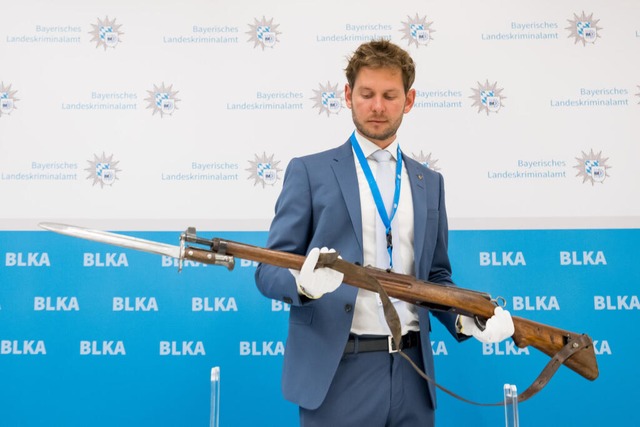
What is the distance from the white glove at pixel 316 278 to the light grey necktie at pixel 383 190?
27cm

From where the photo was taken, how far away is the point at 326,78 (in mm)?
3428

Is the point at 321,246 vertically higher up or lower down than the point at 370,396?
higher up

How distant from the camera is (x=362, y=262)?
1.96 m

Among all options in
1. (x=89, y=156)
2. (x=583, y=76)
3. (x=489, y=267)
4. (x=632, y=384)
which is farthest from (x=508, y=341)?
(x=89, y=156)

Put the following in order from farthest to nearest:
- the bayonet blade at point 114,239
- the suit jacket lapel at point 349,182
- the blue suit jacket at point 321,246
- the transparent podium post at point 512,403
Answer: the transparent podium post at point 512,403
the suit jacket lapel at point 349,182
the blue suit jacket at point 321,246
the bayonet blade at point 114,239

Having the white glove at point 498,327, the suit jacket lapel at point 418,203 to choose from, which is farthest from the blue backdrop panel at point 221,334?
the white glove at point 498,327

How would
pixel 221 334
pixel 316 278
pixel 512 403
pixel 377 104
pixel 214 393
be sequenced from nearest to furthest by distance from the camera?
pixel 316 278 < pixel 377 104 < pixel 512 403 < pixel 214 393 < pixel 221 334

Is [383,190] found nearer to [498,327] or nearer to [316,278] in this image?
[316,278]

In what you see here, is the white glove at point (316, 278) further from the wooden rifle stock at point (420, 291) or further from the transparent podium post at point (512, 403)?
the transparent podium post at point (512, 403)

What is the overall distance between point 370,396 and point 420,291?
0.40 m

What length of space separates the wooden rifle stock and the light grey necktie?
0.53ft

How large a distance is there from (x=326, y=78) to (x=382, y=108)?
1.42 m

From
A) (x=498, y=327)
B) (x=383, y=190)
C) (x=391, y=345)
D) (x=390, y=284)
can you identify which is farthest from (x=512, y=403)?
(x=383, y=190)

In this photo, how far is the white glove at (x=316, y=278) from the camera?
1.72 meters
